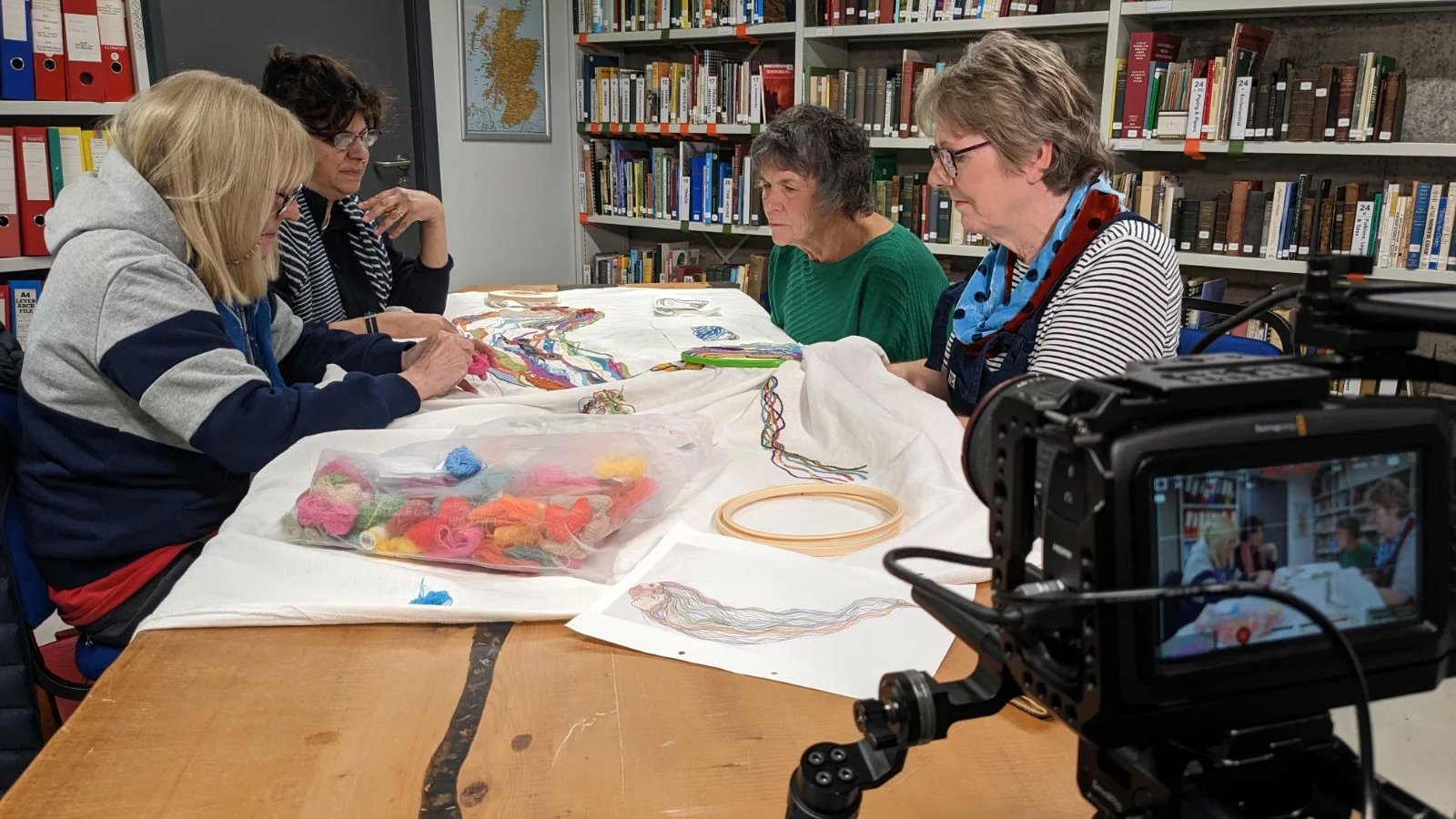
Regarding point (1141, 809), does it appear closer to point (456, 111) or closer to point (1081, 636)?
point (1081, 636)

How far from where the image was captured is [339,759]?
2.50 ft

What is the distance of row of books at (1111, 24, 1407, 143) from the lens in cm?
293

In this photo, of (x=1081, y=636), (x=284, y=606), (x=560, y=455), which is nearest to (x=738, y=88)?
(x=560, y=455)

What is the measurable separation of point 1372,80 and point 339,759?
3.26 metres

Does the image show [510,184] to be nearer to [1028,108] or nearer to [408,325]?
[408,325]

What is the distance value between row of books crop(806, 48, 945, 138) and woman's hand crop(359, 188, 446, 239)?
1.80 metres

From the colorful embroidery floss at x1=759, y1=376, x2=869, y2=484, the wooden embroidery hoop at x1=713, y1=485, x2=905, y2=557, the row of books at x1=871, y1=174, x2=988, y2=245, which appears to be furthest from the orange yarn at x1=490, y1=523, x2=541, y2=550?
the row of books at x1=871, y1=174, x2=988, y2=245

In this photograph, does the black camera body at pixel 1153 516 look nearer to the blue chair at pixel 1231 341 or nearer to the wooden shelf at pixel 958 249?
the blue chair at pixel 1231 341

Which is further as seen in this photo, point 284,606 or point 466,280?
point 466,280

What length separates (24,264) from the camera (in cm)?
289

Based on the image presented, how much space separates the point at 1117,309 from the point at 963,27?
8.09 ft

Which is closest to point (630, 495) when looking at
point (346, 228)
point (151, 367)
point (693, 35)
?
point (151, 367)

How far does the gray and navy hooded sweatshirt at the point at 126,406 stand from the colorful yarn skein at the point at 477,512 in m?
0.22

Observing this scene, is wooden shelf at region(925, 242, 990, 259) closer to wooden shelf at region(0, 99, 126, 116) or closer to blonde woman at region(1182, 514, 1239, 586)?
wooden shelf at region(0, 99, 126, 116)
